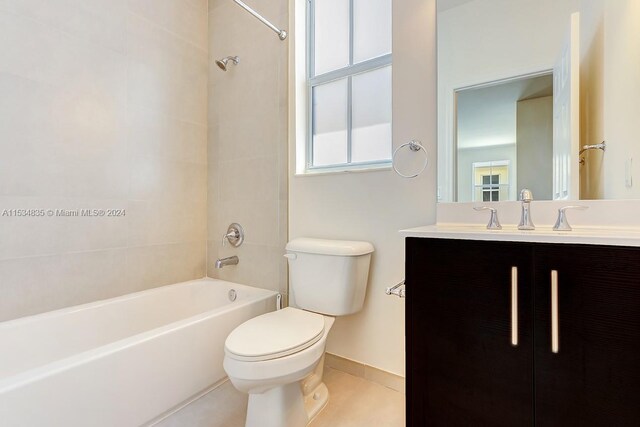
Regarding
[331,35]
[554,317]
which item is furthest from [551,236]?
[331,35]

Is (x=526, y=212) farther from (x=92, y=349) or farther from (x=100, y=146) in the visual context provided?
(x=100, y=146)

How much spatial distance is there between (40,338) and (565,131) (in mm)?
2463

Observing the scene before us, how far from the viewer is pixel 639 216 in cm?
103

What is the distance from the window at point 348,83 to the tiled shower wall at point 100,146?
901 millimetres

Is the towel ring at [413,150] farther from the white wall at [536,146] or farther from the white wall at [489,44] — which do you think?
the white wall at [536,146]

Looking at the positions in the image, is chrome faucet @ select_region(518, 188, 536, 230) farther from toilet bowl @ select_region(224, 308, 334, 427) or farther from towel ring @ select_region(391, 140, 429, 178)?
toilet bowl @ select_region(224, 308, 334, 427)

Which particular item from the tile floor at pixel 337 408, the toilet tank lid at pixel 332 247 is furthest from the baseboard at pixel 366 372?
the toilet tank lid at pixel 332 247

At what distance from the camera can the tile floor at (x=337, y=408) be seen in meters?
1.33

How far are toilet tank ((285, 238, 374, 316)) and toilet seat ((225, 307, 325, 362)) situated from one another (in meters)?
0.11

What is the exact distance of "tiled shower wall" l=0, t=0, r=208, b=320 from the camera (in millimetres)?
1434

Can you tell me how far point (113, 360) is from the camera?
1.11m

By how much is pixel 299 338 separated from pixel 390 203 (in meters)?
0.80

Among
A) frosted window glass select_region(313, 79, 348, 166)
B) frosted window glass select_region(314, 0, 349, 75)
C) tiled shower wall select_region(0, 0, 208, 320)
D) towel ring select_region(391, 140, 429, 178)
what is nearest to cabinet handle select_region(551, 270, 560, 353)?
towel ring select_region(391, 140, 429, 178)

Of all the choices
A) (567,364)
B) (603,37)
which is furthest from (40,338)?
(603,37)
